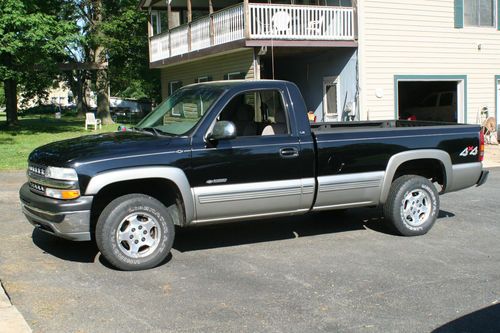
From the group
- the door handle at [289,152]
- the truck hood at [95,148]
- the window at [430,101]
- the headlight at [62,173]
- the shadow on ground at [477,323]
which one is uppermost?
the window at [430,101]

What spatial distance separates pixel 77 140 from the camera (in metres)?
6.32

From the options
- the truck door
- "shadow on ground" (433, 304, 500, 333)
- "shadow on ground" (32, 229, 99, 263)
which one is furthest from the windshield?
"shadow on ground" (433, 304, 500, 333)

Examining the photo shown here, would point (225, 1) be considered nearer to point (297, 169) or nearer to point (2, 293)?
point (297, 169)

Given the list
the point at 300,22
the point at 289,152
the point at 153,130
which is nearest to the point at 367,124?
the point at 289,152

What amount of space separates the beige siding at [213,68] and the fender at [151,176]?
42.4ft

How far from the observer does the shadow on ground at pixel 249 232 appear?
21.7ft

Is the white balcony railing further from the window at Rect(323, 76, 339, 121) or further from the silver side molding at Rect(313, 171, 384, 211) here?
the silver side molding at Rect(313, 171, 384, 211)

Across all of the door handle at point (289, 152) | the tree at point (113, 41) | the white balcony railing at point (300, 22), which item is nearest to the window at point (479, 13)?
the white balcony railing at point (300, 22)

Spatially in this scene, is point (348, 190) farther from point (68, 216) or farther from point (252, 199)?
point (68, 216)

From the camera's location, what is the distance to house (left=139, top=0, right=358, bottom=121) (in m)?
17.5

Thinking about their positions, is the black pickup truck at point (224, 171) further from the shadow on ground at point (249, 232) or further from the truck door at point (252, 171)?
the shadow on ground at point (249, 232)

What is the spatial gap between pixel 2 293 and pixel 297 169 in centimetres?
319

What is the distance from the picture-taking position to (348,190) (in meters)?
6.78

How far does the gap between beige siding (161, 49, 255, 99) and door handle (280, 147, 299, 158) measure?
12348 mm
